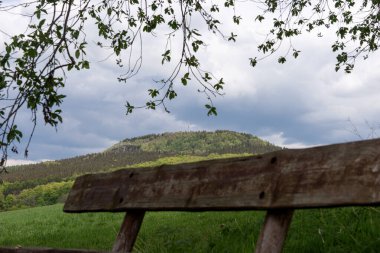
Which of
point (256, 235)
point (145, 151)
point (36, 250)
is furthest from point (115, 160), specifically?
point (36, 250)

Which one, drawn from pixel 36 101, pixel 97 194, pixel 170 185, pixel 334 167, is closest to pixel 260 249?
pixel 334 167

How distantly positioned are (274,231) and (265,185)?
0.83 ft

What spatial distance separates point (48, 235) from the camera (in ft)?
46.8

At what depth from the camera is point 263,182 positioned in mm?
2992

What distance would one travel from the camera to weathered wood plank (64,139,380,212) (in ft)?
8.66

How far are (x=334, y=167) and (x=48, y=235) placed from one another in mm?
12666

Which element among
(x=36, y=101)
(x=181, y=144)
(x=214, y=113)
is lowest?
(x=36, y=101)

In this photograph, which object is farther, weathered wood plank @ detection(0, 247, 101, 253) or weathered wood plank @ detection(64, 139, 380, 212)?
weathered wood plank @ detection(0, 247, 101, 253)

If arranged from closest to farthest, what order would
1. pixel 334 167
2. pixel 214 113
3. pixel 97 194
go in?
pixel 334 167 < pixel 97 194 < pixel 214 113

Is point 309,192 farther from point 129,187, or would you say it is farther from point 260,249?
point 129,187

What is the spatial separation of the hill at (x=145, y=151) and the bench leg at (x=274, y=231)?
7200cm

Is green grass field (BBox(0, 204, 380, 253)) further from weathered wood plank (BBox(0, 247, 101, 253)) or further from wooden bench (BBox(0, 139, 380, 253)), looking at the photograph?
weathered wood plank (BBox(0, 247, 101, 253))

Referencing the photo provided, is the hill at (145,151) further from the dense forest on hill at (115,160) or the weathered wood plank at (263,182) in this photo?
the weathered wood plank at (263,182)

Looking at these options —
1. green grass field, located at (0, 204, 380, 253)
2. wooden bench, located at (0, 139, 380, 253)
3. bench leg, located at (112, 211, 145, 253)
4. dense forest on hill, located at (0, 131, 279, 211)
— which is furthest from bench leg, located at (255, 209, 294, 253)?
dense forest on hill, located at (0, 131, 279, 211)
